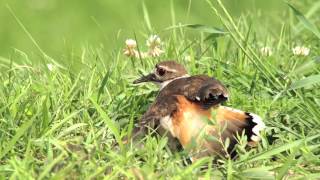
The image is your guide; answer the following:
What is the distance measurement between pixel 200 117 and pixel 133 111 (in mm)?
674

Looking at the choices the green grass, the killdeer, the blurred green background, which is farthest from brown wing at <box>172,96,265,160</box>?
the blurred green background

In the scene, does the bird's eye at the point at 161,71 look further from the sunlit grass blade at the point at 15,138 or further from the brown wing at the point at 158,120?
the sunlit grass blade at the point at 15,138

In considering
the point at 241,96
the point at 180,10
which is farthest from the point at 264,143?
the point at 180,10

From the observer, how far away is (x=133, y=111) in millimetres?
6668

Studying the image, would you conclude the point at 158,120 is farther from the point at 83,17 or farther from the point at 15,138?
the point at 83,17

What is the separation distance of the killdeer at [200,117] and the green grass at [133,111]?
11 cm

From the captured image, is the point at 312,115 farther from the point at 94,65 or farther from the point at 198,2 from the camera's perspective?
the point at 198,2

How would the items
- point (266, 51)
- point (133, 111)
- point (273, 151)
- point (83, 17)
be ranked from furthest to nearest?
point (83, 17) < point (266, 51) < point (133, 111) < point (273, 151)

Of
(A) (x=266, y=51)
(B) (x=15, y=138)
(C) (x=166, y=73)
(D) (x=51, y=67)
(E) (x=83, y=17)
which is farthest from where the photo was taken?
(E) (x=83, y=17)

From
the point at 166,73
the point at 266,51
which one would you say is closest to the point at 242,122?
the point at 166,73

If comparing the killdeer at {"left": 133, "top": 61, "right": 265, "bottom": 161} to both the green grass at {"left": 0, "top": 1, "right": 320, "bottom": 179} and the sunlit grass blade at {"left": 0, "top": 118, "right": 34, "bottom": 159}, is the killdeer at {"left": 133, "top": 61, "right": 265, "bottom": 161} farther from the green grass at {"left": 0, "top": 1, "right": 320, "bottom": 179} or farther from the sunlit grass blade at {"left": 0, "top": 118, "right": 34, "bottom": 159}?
the sunlit grass blade at {"left": 0, "top": 118, "right": 34, "bottom": 159}

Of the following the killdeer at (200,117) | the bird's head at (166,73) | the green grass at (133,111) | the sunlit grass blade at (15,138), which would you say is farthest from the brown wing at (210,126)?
the sunlit grass blade at (15,138)

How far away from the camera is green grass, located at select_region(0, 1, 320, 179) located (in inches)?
217

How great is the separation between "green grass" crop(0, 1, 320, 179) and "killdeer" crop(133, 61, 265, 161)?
11cm
